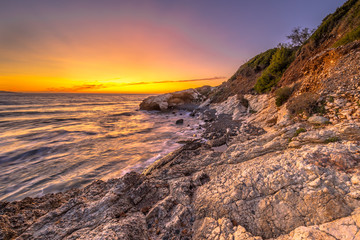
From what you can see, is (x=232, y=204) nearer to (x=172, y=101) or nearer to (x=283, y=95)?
(x=283, y=95)

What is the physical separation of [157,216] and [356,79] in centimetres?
1125

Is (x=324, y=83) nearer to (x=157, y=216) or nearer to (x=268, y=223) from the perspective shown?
(x=268, y=223)

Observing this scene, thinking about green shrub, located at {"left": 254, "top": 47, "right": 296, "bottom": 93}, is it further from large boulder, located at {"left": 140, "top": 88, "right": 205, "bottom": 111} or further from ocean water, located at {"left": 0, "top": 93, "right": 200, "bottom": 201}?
large boulder, located at {"left": 140, "top": 88, "right": 205, "bottom": 111}

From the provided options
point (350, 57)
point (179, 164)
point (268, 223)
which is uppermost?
point (350, 57)

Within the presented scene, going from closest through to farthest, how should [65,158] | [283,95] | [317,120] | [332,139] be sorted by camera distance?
[332,139], [317,120], [65,158], [283,95]

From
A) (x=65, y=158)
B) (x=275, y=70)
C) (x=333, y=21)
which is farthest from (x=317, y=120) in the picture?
(x=333, y=21)

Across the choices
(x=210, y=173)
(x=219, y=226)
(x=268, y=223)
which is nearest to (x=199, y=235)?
(x=219, y=226)

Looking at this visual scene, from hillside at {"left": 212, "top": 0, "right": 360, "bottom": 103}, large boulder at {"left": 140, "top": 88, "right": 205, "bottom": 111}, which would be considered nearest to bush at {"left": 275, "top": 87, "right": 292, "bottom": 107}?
hillside at {"left": 212, "top": 0, "right": 360, "bottom": 103}

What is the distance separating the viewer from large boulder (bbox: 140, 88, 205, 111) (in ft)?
143

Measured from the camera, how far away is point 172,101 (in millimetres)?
47312

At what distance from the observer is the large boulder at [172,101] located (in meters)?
43.4

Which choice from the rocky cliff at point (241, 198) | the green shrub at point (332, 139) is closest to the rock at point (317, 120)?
the rocky cliff at point (241, 198)

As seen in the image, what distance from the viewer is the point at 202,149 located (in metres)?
8.66

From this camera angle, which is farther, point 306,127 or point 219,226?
point 306,127
